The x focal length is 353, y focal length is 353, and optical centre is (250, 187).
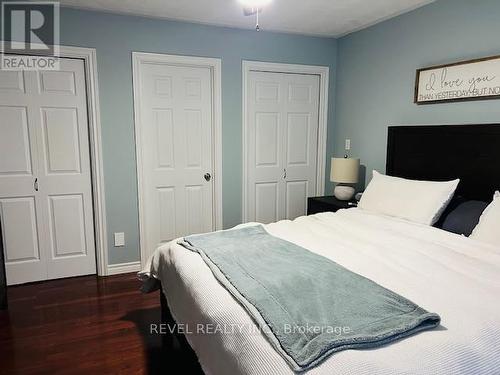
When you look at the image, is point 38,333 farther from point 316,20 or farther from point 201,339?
point 316,20

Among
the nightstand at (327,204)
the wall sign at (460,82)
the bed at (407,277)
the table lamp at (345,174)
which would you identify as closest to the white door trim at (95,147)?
the bed at (407,277)

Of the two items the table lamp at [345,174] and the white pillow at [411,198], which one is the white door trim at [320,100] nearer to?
the table lamp at [345,174]

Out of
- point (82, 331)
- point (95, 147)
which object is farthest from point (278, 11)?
point (82, 331)

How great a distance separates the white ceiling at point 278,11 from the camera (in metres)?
2.83

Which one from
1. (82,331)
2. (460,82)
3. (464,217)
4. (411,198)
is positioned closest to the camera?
(464,217)

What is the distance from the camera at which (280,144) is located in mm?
3922

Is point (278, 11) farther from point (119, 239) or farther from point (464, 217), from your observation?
point (119, 239)

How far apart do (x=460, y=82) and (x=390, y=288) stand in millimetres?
1944

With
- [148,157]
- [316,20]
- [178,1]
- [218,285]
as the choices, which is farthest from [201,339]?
[316,20]

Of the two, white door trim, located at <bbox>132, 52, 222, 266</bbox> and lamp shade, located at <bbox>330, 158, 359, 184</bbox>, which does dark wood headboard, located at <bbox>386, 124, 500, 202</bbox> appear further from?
white door trim, located at <bbox>132, 52, 222, 266</bbox>

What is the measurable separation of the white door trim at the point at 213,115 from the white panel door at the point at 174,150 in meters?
0.03

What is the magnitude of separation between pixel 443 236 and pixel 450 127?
993 mm

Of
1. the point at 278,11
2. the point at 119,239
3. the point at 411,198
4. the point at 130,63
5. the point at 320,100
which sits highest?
the point at 278,11

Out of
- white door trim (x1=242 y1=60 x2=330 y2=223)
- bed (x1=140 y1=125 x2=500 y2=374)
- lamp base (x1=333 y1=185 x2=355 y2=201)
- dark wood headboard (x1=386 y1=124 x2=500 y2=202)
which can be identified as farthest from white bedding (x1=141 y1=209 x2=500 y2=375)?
white door trim (x1=242 y1=60 x2=330 y2=223)
